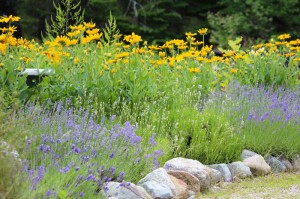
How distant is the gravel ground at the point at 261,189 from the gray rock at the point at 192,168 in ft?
0.37

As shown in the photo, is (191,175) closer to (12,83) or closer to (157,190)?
(157,190)

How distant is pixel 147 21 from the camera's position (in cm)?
2148

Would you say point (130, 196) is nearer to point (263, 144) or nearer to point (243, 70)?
point (263, 144)

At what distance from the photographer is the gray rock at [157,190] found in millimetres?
5070

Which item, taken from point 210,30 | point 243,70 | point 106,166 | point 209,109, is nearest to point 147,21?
point 210,30

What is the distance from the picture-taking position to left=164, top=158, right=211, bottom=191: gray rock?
18.8 feet

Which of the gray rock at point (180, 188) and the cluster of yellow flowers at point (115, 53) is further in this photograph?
the cluster of yellow flowers at point (115, 53)

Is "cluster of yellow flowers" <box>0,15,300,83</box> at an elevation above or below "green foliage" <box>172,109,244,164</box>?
above

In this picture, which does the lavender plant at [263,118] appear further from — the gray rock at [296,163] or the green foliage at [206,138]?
the green foliage at [206,138]

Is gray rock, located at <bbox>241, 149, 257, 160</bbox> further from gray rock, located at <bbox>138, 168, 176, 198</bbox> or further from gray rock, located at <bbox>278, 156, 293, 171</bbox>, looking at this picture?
gray rock, located at <bbox>138, 168, 176, 198</bbox>

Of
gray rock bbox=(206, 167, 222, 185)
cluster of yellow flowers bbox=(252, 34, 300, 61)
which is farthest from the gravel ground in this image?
cluster of yellow flowers bbox=(252, 34, 300, 61)

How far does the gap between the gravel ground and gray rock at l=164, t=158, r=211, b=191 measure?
11 centimetres

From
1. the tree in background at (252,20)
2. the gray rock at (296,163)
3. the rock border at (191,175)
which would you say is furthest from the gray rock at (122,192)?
the tree in background at (252,20)

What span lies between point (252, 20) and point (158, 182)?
15998 millimetres
